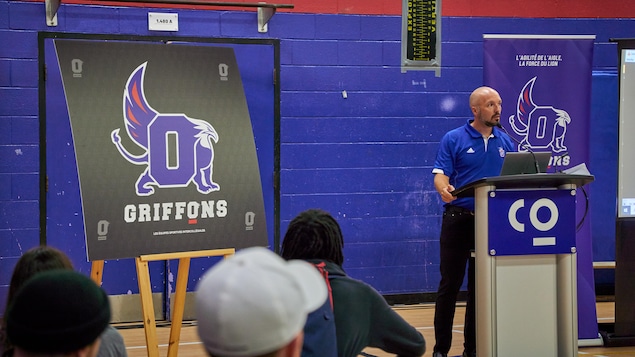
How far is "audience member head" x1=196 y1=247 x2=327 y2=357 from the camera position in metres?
1.04

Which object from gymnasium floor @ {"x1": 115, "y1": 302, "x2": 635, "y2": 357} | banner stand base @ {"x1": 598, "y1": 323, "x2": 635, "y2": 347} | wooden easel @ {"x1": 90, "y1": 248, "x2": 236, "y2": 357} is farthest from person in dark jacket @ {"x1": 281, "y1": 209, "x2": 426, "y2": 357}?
banner stand base @ {"x1": 598, "y1": 323, "x2": 635, "y2": 347}

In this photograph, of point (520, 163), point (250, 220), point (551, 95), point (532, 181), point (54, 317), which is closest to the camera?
point (54, 317)

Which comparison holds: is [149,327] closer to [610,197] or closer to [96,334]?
[96,334]

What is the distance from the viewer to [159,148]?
13.4 feet

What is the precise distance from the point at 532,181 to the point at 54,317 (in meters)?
2.73

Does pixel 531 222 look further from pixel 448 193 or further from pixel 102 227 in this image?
pixel 102 227

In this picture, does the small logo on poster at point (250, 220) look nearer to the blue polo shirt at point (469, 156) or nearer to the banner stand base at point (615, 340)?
the blue polo shirt at point (469, 156)

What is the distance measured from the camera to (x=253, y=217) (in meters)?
4.25

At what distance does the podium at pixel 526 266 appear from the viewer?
3602 millimetres

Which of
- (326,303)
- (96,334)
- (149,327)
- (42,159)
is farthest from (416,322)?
(96,334)

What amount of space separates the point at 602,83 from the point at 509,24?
0.84 meters

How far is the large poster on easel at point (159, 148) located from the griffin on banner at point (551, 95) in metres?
1.61

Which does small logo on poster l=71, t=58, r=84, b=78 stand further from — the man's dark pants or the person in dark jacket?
the person in dark jacket

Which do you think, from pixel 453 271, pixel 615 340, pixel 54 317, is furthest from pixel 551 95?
pixel 54 317
